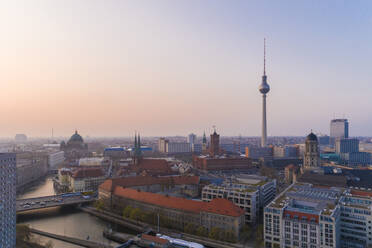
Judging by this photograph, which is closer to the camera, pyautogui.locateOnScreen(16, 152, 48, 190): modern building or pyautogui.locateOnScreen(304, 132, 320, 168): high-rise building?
pyautogui.locateOnScreen(304, 132, 320, 168): high-rise building

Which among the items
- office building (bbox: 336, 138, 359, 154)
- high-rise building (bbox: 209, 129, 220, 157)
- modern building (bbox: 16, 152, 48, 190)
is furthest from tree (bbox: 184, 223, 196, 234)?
office building (bbox: 336, 138, 359, 154)

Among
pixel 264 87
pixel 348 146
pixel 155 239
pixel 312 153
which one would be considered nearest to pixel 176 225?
pixel 155 239

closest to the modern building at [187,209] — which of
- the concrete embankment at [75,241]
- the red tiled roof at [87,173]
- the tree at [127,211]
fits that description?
the tree at [127,211]

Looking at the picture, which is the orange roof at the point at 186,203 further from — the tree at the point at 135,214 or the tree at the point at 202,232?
the tree at the point at 202,232

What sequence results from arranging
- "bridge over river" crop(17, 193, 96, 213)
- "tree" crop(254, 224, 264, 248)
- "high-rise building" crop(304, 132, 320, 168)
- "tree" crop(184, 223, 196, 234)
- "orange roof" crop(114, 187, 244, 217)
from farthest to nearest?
1. "high-rise building" crop(304, 132, 320, 168)
2. "bridge over river" crop(17, 193, 96, 213)
3. "tree" crop(184, 223, 196, 234)
4. "orange roof" crop(114, 187, 244, 217)
5. "tree" crop(254, 224, 264, 248)

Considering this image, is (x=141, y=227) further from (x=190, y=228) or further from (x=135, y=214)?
(x=190, y=228)

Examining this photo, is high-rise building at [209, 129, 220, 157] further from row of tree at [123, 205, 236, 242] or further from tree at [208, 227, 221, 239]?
tree at [208, 227, 221, 239]
